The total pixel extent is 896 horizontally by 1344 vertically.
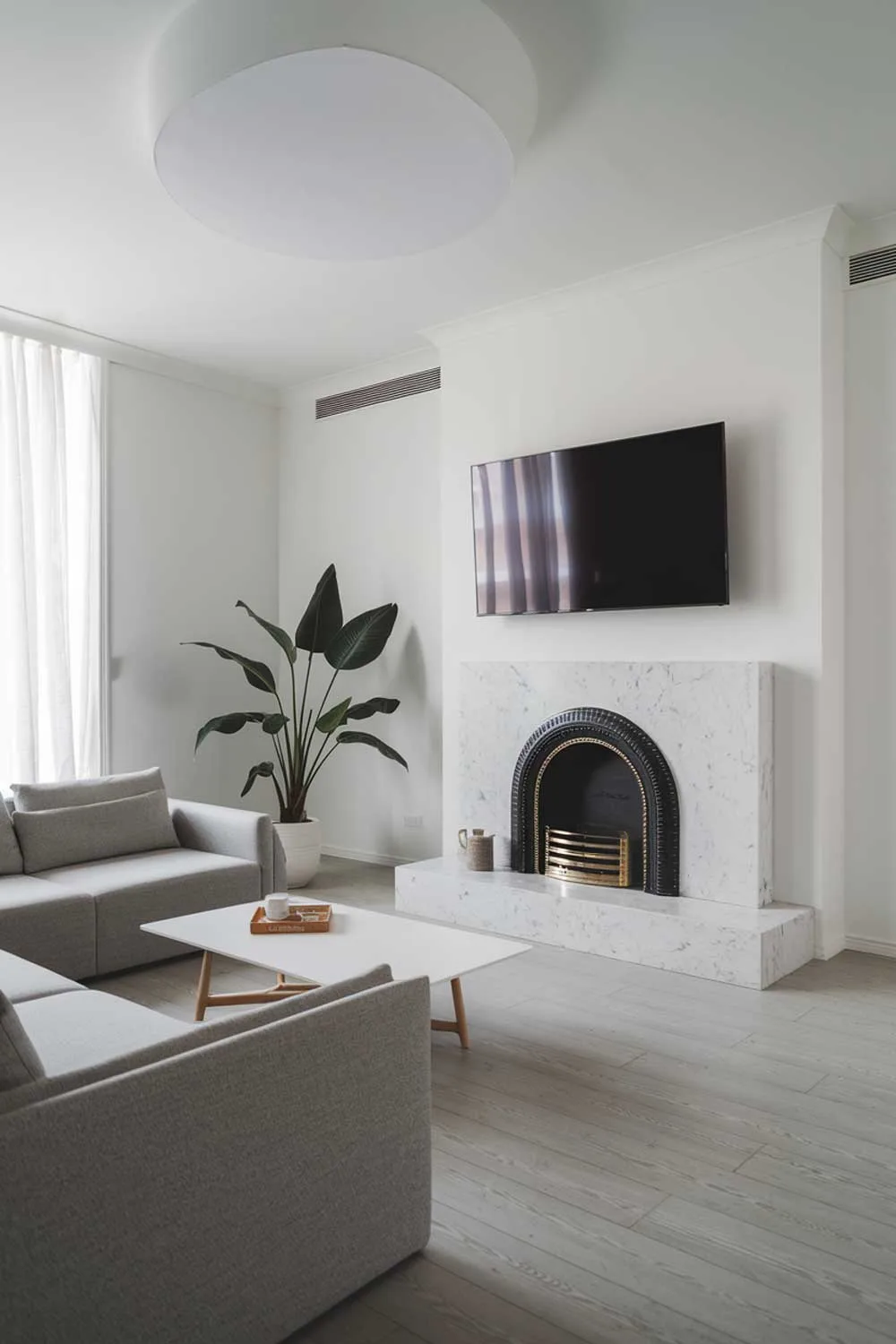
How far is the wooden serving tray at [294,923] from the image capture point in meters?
3.03

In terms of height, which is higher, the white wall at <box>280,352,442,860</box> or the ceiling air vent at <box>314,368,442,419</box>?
the ceiling air vent at <box>314,368,442,419</box>

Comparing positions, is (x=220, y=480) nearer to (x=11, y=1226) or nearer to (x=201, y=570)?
(x=201, y=570)

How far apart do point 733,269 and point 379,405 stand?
229 cm

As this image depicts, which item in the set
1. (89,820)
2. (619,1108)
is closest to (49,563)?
(89,820)

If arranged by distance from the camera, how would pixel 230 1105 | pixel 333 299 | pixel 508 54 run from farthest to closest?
1. pixel 333 299
2. pixel 508 54
3. pixel 230 1105

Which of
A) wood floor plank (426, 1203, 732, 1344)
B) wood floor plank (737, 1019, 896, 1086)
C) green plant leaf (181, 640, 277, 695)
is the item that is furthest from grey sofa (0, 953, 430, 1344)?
green plant leaf (181, 640, 277, 695)

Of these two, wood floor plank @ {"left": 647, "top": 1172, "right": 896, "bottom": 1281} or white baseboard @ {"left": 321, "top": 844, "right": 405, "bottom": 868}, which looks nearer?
wood floor plank @ {"left": 647, "top": 1172, "right": 896, "bottom": 1281}

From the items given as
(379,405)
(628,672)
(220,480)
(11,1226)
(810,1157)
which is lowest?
(810,1157)

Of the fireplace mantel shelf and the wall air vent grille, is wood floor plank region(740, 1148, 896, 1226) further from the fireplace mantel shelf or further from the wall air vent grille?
the wall air vent grille

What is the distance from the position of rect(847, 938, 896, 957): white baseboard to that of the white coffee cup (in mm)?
2338

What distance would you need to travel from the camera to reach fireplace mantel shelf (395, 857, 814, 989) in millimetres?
3586

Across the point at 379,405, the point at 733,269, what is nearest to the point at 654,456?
the point at 733,269

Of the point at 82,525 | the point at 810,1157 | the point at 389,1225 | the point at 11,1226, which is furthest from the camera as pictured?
the point at 82,525

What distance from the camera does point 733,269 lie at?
4.04m
